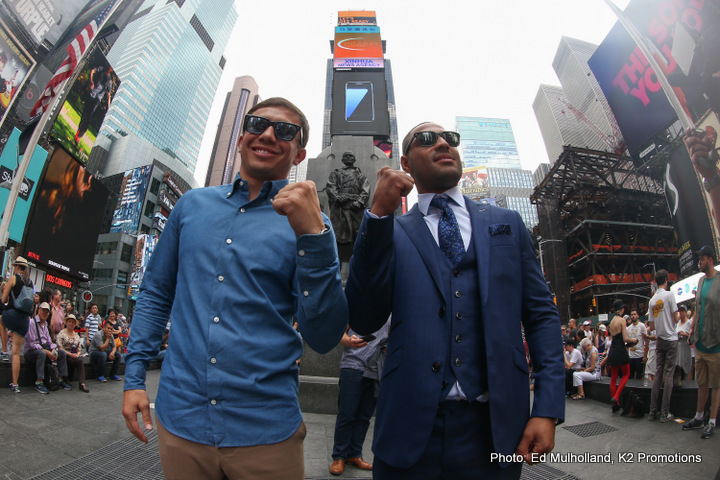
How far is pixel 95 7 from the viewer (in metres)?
26.4

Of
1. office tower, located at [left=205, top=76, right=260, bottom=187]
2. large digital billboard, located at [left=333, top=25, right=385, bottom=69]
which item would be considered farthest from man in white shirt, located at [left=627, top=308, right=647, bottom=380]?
office tower, located at [left=205, top=76, right=260, bottom=187]

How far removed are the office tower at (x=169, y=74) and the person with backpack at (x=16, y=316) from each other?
71.9 metres

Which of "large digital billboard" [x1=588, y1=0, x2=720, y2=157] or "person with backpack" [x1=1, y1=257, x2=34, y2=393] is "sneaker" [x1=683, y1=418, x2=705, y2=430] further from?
"person with backpack" [x1=1, y1=257, x2=34, y2=393]

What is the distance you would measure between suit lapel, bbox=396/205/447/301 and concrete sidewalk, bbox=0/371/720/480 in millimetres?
1885

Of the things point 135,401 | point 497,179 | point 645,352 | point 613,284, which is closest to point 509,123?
point 497,179

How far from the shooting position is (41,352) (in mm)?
5914

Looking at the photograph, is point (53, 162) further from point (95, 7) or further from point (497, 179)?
point (497, 179)

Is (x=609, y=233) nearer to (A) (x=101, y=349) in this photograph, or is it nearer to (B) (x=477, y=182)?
(A) (x=101, y=349)

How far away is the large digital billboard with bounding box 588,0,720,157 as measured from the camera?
890 centimetres

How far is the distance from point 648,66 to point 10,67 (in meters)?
35.9

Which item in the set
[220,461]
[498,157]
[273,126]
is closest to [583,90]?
[498,157]

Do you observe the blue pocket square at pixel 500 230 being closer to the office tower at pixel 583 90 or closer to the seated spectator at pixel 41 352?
the seated spectator at pixel 41 352

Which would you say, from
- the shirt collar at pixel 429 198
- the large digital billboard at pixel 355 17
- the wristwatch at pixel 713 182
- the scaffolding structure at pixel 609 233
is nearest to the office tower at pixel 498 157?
the scaffolding structure at pixel 609 233

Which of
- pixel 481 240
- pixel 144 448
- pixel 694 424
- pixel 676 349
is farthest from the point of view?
pixel 676 349
